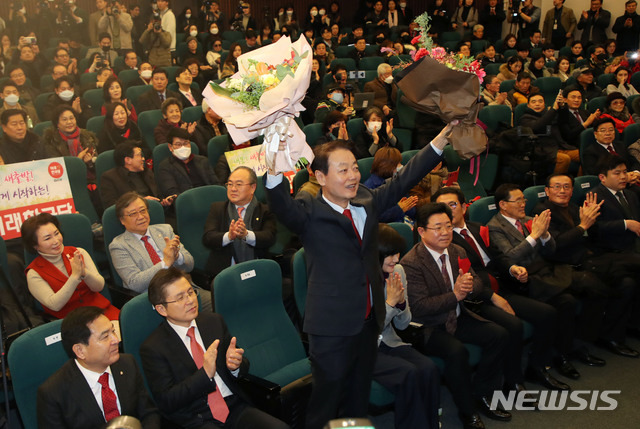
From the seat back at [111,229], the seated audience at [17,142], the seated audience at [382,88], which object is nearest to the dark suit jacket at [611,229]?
the seated audience at [382,88]

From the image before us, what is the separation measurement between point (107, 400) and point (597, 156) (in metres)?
5.33

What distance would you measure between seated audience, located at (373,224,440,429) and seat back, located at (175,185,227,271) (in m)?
1.63

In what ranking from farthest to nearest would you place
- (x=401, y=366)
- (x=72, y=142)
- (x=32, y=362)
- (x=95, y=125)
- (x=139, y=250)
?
(x=95, y=125) < (x=72, y=142) < (x=139, y=250) < (x=401, y=366) < (x=32, y=362)

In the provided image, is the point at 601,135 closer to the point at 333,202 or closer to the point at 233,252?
the point at 233,252

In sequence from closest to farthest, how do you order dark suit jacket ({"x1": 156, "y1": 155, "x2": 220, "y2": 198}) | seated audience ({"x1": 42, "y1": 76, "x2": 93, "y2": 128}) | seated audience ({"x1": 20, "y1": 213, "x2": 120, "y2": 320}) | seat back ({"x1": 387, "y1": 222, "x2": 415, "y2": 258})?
1. seated audience ({"x1": 20, "y1": 213, "x2": 120, "y2": 320})
2. seat back ({"x1": 387, "y1": 222, "x2": 415, "y2": 258})
3. dark suit jacket ({"x1": 156, "y1": 155, "x2": 220, "y2": 198})
4. seated audience ({"x1": 42, "y1": 76, "x2": 93, "y2": 128})

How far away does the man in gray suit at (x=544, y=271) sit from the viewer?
4.00m

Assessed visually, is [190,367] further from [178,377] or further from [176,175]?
[176,175]

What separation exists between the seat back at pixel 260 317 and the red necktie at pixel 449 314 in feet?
3.00

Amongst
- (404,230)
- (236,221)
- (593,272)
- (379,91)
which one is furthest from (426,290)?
(379,91)

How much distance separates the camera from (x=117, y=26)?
9.93m

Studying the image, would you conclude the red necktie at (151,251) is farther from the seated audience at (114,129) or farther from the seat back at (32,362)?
the seated audience at (114,129)

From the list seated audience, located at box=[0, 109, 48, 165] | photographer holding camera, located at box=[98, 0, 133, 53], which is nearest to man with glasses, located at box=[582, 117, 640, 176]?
seated audience, located at box=[0, 109, 48, 165]

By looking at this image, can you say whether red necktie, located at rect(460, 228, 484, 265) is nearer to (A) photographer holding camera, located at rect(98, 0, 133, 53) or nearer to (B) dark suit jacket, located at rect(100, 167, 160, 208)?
(B) dark suit jacket, located at rect(100, 167, 160, 208)

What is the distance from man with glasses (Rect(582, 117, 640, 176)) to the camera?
235 inches
